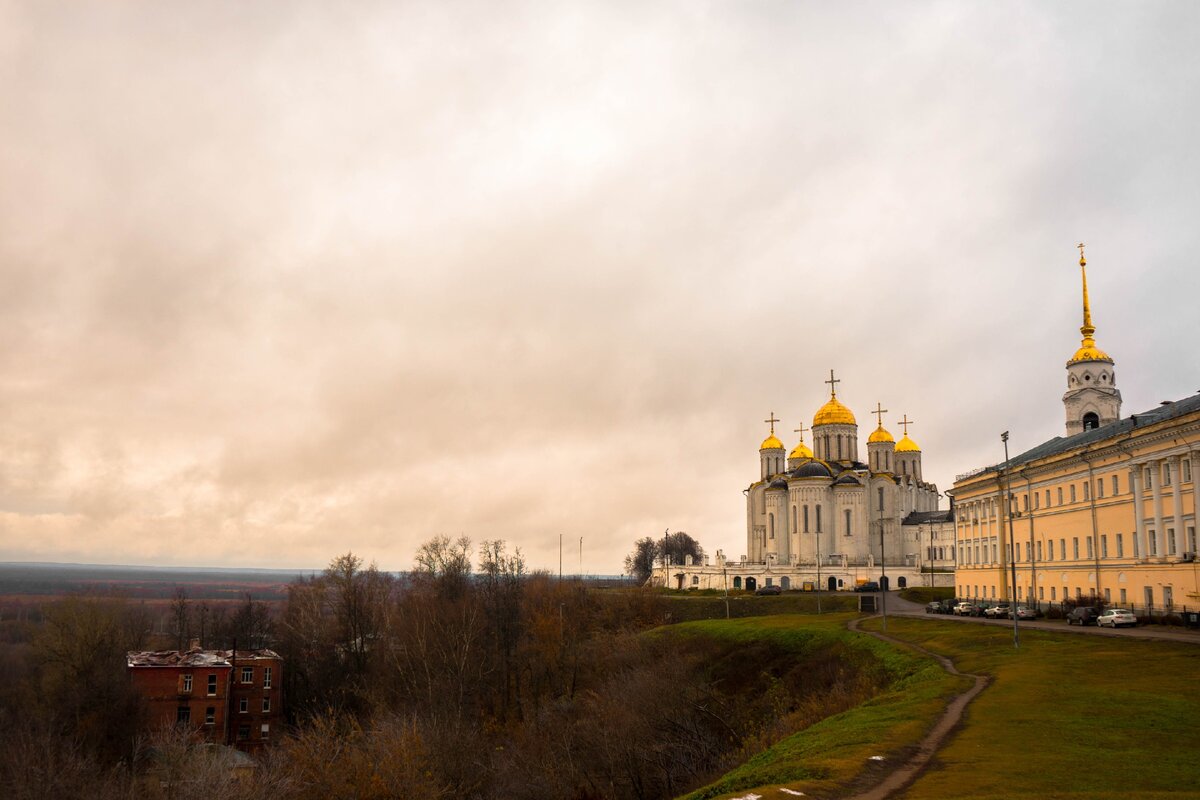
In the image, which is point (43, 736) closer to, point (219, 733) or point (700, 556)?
point (219, 733)

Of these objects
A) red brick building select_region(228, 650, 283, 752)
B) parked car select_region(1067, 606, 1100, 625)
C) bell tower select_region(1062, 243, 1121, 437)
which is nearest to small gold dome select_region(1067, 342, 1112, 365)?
bell tower select_region(1062, 243, 1121, 437)

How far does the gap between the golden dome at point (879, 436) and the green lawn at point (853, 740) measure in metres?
82.7

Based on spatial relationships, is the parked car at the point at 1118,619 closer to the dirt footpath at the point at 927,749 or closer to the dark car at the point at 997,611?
the dark car at the point at 997,611

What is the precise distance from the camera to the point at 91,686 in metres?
55.8

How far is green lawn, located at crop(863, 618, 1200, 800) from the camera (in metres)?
15.3

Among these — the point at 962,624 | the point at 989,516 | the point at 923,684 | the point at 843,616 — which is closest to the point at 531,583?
the point at 843,616

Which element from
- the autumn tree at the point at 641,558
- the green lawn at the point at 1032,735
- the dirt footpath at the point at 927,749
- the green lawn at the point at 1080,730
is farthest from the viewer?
the autumn tree at the point at 641,558

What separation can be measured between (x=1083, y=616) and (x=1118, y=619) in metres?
3.02

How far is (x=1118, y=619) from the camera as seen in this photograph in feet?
142

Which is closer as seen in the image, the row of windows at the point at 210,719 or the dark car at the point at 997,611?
the dark car at the point at 997,611

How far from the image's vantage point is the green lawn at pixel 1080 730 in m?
15.3

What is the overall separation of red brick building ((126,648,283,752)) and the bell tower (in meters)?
62.8

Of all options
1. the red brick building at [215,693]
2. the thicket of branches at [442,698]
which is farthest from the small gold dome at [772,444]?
the red brick building at [215,693]

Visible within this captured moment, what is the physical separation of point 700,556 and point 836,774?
6542 inches
